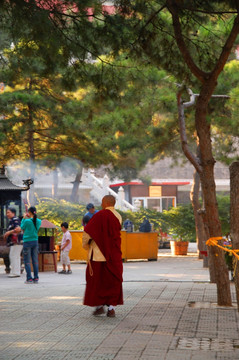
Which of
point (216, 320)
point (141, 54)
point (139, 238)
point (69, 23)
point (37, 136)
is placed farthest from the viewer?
point (37, 136)

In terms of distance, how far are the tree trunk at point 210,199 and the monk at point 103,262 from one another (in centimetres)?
176

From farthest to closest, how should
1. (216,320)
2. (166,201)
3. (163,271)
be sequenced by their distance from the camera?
(166,201) < (163,271) < (216,320)

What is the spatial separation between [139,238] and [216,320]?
1586 centimetres

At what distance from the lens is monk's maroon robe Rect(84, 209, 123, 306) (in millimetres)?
10531

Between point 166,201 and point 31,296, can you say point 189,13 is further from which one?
point 166,201

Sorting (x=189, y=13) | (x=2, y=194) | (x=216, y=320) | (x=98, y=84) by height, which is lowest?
(x=216, y=320)

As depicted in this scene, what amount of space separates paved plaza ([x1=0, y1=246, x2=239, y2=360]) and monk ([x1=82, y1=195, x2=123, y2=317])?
275 millimetres

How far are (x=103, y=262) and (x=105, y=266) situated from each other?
2.6 inches

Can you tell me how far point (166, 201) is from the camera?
50.2 metres

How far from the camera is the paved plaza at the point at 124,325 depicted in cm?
753

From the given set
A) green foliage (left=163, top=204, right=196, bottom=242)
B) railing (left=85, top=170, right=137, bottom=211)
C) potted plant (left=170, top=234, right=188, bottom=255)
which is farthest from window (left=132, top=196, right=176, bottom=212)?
potted plant (left=170, top=234, right=188, bottom=255)

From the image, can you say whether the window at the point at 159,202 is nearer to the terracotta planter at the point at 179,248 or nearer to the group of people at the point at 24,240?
the terracotta planter at the point at 179,248

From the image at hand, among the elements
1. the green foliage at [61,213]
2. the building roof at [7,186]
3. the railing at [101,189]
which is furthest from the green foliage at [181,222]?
the building roof at [7,186]

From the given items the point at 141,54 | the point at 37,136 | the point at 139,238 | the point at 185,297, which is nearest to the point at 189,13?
the point at 141,54
